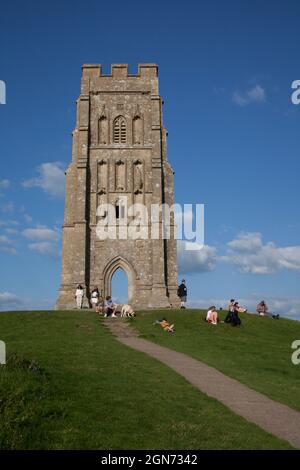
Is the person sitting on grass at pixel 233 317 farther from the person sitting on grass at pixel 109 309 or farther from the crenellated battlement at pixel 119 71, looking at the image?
the crenellated battlement at pixel 119 71

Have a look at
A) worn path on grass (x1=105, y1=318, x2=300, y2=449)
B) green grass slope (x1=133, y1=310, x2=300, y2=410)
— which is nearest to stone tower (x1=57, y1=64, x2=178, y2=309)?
green grass slope (x1=133, y1=310, x2=300, y2=410)

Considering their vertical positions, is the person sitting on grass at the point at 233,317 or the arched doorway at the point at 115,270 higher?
the arched doorway at the point at 115,270

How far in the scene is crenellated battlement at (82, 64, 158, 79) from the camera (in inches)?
1768

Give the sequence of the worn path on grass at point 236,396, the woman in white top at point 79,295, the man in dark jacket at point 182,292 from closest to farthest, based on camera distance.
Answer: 1. the worn path on grass at point 236,396
2. the woman in white top at point 79,295
3. the man in dark jacket at point 182,292

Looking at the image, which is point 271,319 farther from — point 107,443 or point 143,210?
point 107,443

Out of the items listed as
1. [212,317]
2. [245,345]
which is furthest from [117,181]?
[245,345]

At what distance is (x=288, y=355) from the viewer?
2088 centimetres

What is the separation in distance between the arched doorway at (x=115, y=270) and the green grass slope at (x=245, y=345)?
8.65m

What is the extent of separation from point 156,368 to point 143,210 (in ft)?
88.7

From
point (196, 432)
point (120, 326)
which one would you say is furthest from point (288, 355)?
point (196, 432)

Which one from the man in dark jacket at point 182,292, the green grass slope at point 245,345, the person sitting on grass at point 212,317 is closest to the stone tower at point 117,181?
the man in dark jacket at point 182,292

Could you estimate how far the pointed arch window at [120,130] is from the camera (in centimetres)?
4356

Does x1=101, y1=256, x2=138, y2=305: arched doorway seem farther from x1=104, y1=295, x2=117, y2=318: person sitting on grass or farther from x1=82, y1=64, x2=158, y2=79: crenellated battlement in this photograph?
x1=82, y1=64, x2=158, y2=79: crenellated battlement
